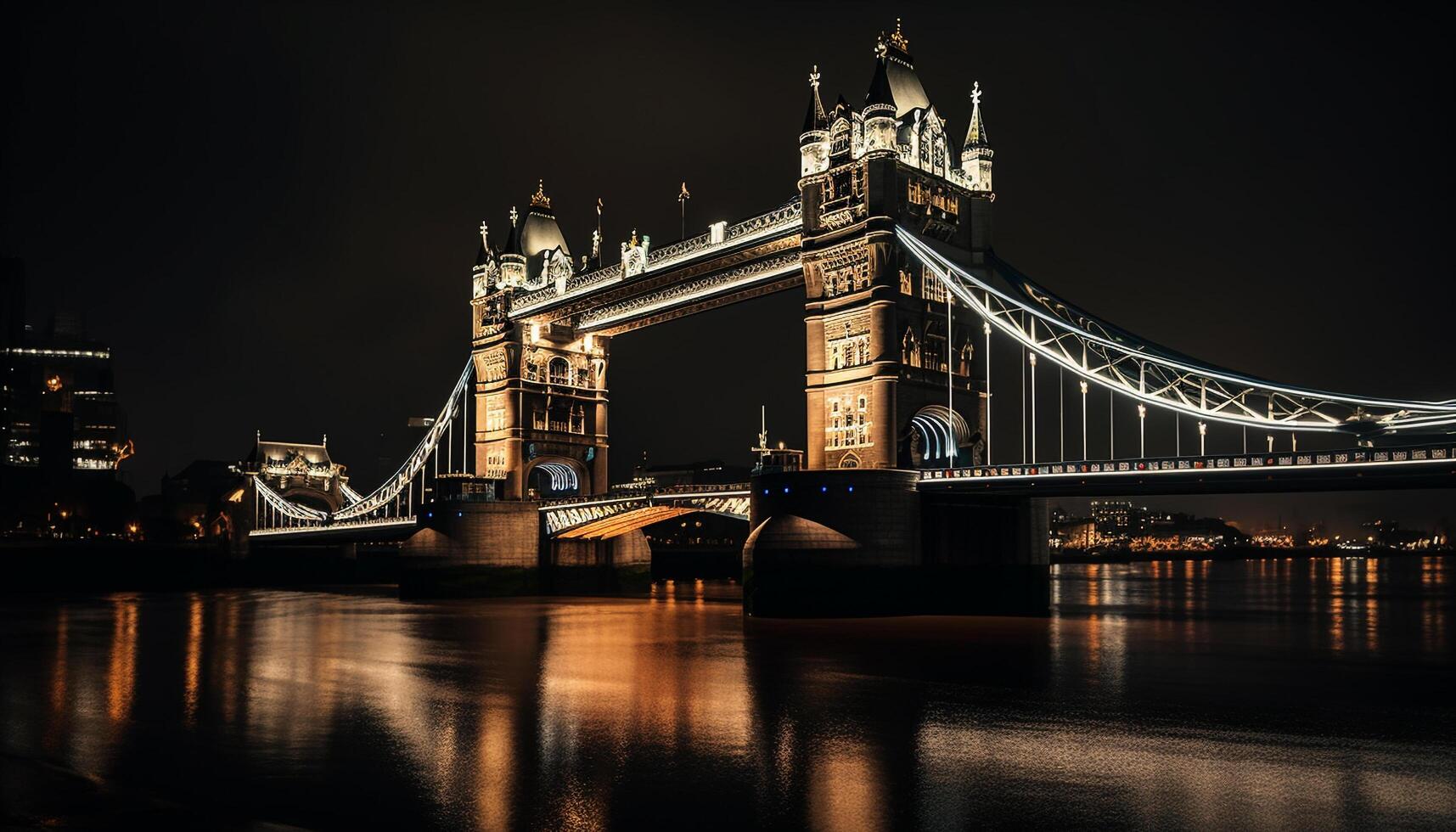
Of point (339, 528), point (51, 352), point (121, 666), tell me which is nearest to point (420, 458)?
point (339, 528)

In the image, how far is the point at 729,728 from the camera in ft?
70.3

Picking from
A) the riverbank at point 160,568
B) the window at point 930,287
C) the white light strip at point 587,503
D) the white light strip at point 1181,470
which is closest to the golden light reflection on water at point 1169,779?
the white light strip at point 1181,470

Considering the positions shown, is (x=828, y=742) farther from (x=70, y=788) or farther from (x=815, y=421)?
(x=815, y=421)

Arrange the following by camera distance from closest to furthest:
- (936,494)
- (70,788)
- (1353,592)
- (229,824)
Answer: (229,824)
(70,788)
(936,494)
(1353,592)

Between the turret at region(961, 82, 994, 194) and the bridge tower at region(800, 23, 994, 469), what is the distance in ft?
0.18

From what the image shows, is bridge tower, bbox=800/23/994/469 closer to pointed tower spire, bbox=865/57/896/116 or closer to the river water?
pointed tower spire, bbox=865/57/896/116

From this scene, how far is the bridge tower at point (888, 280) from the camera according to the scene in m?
50.8

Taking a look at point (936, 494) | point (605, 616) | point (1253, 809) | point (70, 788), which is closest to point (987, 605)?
point (936, 494)

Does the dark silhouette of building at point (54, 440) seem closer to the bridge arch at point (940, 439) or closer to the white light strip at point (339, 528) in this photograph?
the white light strip at point (339, 528)

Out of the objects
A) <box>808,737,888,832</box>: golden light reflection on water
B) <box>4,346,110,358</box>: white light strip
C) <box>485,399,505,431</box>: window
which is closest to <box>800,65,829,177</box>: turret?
<box>485,399,505,431</box>: window

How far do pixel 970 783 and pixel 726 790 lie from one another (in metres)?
3.36

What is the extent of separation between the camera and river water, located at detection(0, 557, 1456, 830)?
50.2 ft

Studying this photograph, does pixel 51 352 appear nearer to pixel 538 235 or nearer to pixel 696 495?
pixel 538 235

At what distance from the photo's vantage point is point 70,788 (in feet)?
52.8
